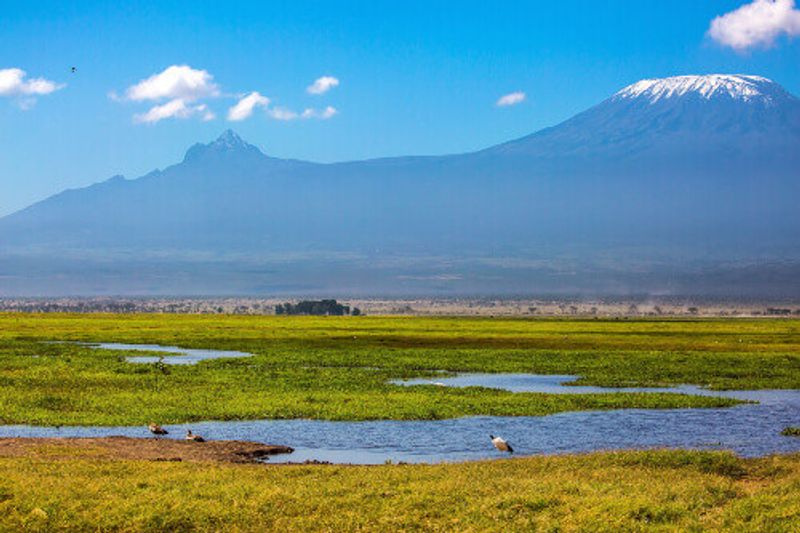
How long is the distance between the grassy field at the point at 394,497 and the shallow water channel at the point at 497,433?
13.7ft

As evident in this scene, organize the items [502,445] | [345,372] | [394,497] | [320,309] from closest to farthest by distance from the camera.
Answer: [394,497] < [502,445] < [345,372] < [320,309]

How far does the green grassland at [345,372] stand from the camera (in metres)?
34.9

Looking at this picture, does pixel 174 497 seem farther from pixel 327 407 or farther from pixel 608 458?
pixel 327 407

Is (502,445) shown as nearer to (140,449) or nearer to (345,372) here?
(140,449)

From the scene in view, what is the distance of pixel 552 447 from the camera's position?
92.5 ft

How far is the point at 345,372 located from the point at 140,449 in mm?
22153

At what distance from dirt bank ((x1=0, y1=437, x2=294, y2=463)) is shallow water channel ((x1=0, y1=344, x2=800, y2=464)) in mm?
894

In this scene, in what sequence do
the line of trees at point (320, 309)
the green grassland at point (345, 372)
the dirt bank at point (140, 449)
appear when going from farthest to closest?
the line of trees at point (320, 309)
the green grassland at point (345, 372)
the dirt bank at point (140, 449)

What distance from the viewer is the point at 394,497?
19.3 meters

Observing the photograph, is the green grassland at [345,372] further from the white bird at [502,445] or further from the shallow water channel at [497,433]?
the white bird at [502,445]

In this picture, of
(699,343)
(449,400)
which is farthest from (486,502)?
(699,343)

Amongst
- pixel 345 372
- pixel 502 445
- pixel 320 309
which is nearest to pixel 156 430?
pixel 502 445

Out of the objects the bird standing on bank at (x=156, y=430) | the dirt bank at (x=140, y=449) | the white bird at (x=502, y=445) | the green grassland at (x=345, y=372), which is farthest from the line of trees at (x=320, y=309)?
the white bird at (x=502, y=445)

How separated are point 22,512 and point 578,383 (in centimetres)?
3067
